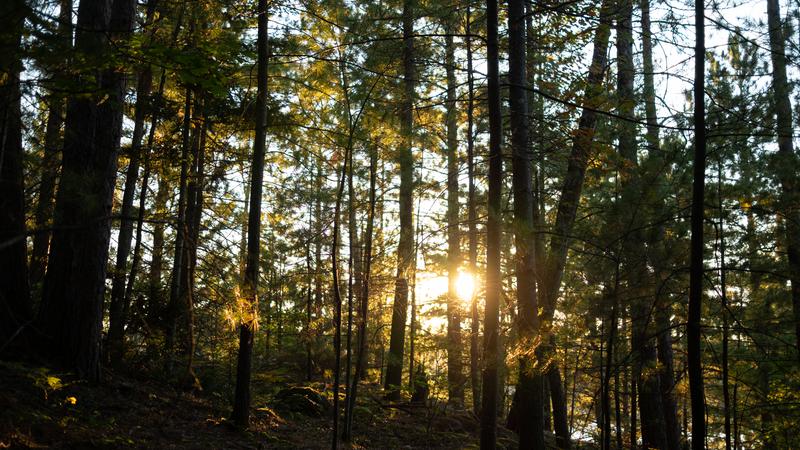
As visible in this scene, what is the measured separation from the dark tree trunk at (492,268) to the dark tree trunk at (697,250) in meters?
1.85

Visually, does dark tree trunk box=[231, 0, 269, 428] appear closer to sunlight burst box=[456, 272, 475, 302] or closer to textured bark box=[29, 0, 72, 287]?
textured bark box=[29, 0, 72, 287]

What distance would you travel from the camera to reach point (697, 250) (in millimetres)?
5418

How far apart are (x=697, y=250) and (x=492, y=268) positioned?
2.00 meters

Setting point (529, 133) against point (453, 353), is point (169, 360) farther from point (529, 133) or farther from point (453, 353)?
point (529, 133)

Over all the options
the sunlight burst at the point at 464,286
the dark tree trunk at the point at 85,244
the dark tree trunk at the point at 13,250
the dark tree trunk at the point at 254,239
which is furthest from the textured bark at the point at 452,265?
the dark tree trunk at the point at 13,250

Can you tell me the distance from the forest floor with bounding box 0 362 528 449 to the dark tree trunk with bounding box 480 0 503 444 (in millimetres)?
3741

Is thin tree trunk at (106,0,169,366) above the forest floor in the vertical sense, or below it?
above

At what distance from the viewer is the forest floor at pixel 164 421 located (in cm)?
579

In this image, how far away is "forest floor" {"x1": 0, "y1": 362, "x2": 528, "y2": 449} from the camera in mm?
5785

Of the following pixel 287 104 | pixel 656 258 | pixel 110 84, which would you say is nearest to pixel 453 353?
pixel 656 258

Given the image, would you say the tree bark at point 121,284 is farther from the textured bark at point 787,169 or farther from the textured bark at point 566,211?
the textured bark at point 787,169

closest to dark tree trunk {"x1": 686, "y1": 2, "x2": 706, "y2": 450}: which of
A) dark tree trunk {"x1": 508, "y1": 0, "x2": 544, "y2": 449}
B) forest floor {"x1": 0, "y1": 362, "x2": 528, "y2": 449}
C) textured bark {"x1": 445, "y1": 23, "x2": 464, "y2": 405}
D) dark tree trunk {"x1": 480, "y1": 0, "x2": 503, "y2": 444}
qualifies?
dark tree trunk {"x1": 508, "y1": 0, "x2": 544, "y2": 449}

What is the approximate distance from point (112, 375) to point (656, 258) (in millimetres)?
8094

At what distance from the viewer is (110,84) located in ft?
24.6
